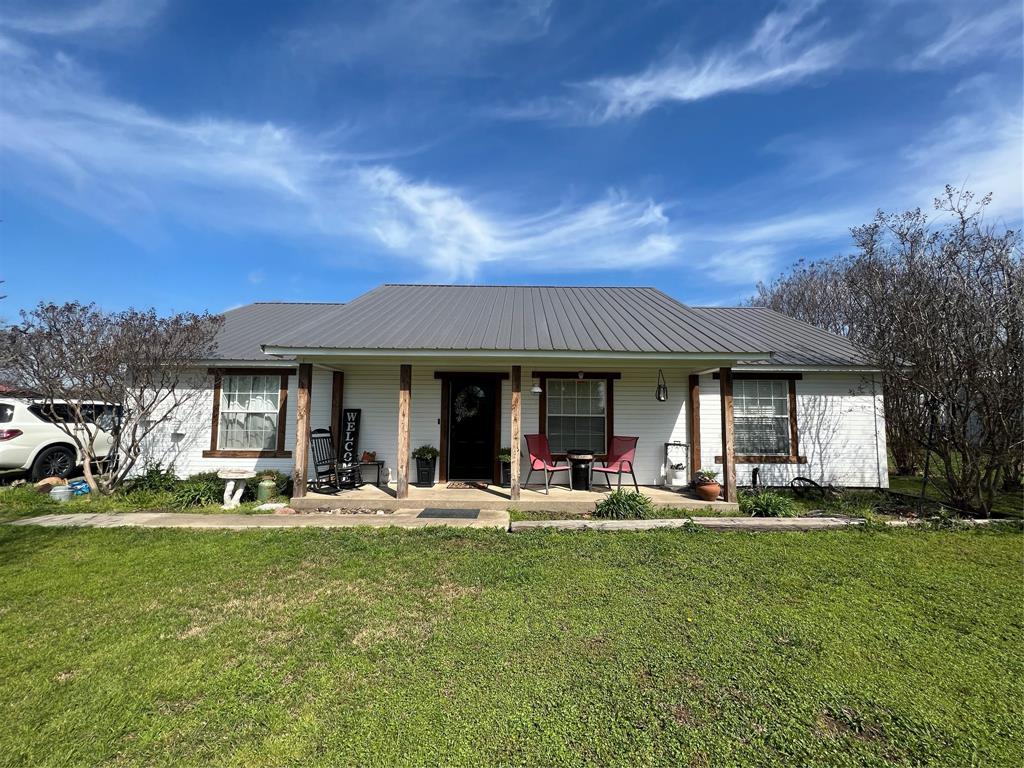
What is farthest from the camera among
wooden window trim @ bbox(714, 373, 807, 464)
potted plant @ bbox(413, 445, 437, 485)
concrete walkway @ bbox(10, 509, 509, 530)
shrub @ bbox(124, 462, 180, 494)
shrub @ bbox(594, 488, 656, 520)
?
wooden window trim @ bbox(714, 373, 807, 464)

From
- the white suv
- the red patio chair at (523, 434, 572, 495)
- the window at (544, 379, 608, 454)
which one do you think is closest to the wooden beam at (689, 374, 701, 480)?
the window at (544, 379, 608, 454)

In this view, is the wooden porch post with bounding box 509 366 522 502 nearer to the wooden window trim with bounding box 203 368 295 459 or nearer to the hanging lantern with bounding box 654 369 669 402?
the hanging lantern with bounding box 654 369 669 402

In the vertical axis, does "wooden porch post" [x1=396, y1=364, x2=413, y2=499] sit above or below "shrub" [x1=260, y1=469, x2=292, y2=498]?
above

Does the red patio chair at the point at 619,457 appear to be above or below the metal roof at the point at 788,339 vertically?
below

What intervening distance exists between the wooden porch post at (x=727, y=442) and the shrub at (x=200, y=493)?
27.4ft

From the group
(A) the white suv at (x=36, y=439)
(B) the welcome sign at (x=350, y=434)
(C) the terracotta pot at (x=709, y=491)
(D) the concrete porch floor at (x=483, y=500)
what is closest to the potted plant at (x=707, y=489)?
(C) the terracotta pot at (x=709, y=491)

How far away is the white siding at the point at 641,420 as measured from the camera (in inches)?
364

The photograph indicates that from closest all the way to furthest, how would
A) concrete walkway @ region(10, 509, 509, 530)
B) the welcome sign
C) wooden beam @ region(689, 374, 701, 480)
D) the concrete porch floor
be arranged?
concrete walkway @ region(10, 509, 509, 530), the concrete porch floor, the welcome sign, wooden beam @ region(689, 374, 701, 480)

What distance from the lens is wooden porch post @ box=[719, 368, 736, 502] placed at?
7.46 meters

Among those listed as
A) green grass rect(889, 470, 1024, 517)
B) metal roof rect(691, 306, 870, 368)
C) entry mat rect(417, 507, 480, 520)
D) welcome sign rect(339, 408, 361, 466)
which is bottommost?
green grass rect(889, 470, 1024, 517)

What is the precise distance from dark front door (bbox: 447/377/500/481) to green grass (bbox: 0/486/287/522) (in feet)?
12.1

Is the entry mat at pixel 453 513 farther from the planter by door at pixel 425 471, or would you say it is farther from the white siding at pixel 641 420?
the white siding at pixel 641 420

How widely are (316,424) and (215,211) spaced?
642 cm

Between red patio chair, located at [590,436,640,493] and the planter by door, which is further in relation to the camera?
the planter by door
